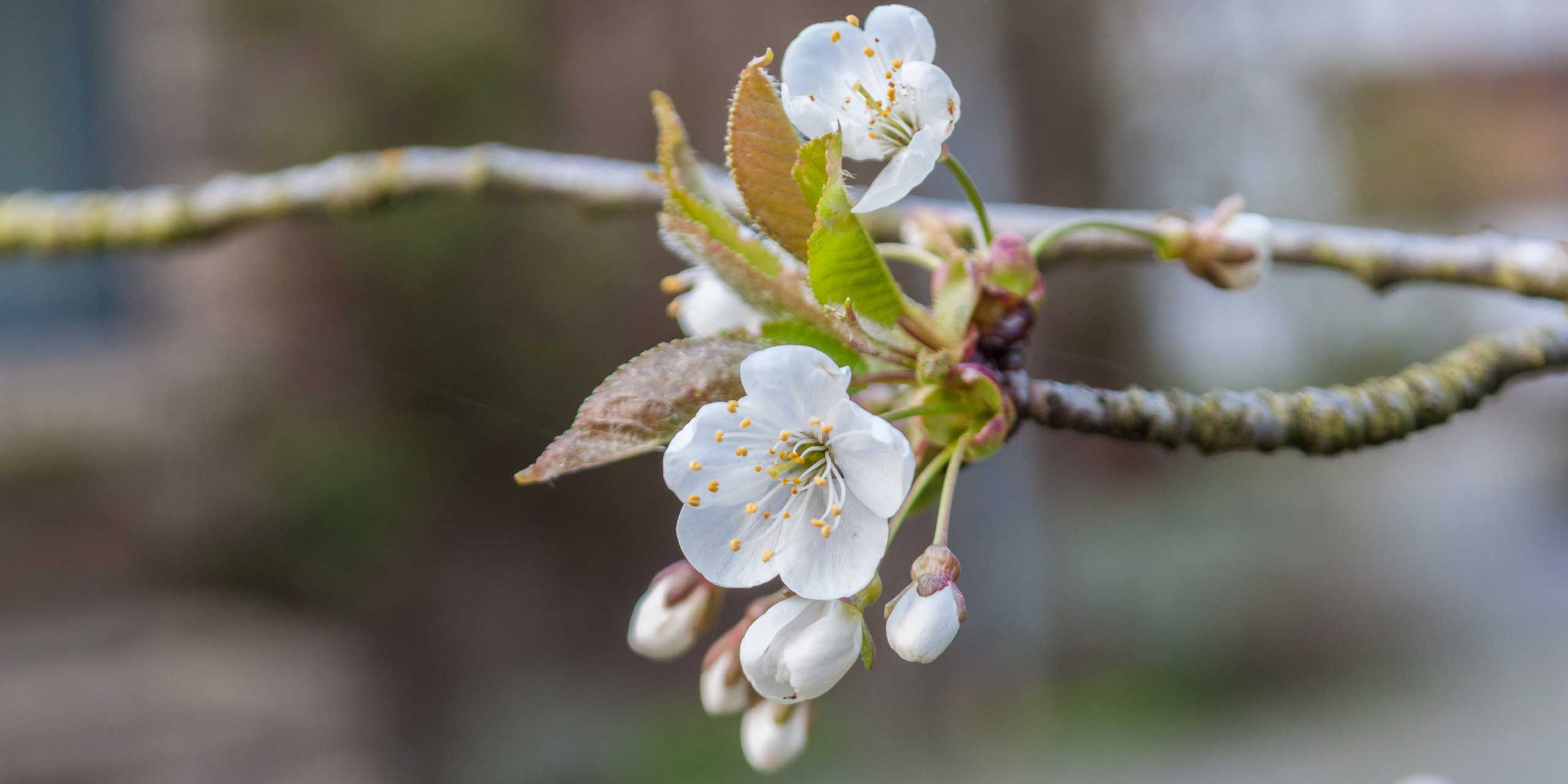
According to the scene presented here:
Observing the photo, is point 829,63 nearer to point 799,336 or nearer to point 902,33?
point 902,33

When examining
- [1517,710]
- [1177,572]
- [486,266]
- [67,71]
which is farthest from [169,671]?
[1517,710]

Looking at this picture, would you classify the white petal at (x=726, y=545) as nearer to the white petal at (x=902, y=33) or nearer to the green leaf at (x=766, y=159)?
the green leaf at (x=766, y=159)

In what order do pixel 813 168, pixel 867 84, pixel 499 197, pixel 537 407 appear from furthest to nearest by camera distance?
pixel 537 407
pixel 499 197
pixel 867 84
pixel 813 168

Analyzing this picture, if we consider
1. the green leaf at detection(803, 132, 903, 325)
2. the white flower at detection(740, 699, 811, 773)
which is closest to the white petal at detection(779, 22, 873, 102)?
the green leaf at detection(803, 132, 903, 325)

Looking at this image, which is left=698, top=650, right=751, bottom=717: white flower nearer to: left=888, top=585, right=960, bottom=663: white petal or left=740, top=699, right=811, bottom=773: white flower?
left=740, top=699, right=811, bottom=773: white flower

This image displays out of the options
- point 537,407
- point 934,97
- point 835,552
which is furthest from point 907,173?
point 537,407

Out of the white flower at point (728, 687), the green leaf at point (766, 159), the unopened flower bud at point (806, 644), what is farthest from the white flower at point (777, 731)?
the green leaf at point (766, 159)

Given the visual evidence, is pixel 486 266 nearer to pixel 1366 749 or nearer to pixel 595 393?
pixel 595 393
